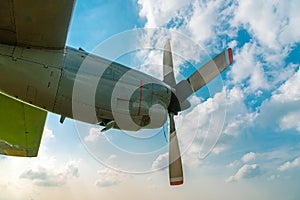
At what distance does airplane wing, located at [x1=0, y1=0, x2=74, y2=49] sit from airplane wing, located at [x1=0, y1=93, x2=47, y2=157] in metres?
4.13

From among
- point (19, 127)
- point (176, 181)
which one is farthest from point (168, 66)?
point (19, 127)

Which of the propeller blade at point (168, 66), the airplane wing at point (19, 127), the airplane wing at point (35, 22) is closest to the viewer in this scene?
the airplane wing at point (35, 22)

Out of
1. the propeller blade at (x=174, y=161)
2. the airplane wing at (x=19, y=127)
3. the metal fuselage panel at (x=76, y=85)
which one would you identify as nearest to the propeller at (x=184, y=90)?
the propeller blade at (x=174, y=161)

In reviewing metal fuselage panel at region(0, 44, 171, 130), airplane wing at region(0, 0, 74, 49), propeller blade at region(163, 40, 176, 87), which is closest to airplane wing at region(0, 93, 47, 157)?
metal fuselage panel at region(0, 44, 171, 130)

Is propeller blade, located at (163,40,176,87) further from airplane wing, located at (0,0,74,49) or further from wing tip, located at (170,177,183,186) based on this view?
airplane wing, located at (0,0,74,49)

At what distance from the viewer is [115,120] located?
315 inches

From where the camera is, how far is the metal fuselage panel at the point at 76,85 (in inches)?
277

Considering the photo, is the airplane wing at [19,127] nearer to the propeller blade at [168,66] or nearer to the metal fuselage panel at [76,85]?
the metal fuselage panel at [76,85]

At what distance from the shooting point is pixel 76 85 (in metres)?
7.25

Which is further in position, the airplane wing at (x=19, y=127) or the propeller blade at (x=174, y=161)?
the airplane wing at (x=19, y=127)

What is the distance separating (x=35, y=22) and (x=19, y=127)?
6082 mm

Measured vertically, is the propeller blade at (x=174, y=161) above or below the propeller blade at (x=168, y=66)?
below

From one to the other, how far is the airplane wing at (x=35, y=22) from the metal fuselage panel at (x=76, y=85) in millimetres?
240

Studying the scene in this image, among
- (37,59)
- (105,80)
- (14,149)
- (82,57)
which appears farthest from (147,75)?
(14,149)
